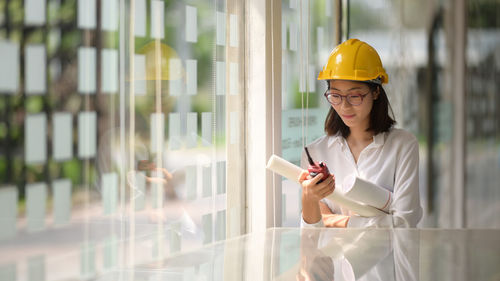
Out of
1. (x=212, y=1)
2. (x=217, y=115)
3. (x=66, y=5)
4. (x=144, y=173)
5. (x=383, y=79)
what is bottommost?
(x=144, y=173)

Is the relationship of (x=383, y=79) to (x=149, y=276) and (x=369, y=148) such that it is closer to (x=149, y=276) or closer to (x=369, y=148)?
(x=369, y=148)

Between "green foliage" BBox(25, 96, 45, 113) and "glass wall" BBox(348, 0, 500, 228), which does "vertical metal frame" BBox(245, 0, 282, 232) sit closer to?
"green foliage" BBox(25, 96, 45, 113)

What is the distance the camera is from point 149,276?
1.10m

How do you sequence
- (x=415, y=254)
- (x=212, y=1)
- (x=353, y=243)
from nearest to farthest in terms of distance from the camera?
1. (x=415, y=254)
2. (x=353, y=243)
3. (x=212, y=1)

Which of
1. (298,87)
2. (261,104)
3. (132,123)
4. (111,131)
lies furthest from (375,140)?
(111,131)

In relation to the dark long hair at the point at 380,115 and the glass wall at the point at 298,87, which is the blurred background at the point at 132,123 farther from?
the dark long hair at the point at 380,115

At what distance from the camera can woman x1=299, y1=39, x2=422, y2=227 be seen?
238cm

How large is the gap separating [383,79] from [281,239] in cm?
134

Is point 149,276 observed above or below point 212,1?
below

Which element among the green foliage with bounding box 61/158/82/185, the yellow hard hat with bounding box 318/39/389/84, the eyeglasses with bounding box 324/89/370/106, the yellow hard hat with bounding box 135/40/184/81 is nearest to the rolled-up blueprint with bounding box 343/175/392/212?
the eyeglasses with bounding box 324/89/370/106

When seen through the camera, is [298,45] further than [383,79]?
Yes

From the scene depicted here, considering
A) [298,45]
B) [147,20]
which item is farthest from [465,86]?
[147,20]

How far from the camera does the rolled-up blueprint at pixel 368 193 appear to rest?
2227mm

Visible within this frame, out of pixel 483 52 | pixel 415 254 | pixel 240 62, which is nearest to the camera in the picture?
pixel 415 254
